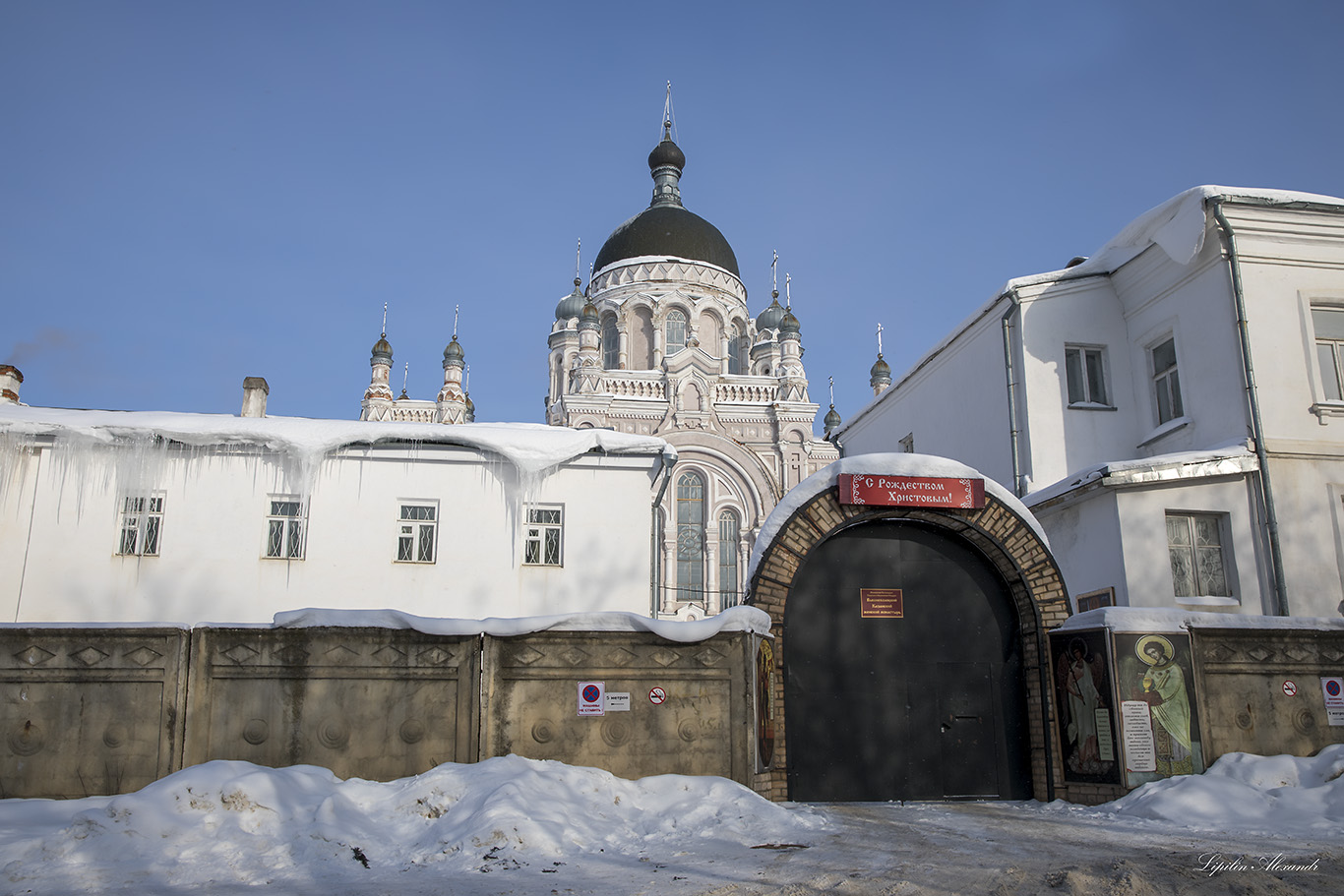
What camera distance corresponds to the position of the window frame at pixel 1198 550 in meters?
13.1

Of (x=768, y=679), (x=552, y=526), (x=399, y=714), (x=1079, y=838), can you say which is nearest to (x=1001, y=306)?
(x=552, y=526)

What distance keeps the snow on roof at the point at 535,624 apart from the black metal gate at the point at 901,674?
0.86 metres

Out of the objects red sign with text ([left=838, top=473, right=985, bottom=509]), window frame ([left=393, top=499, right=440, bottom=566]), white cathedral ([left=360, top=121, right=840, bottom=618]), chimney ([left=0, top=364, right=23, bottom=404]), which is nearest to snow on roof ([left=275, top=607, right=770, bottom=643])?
red sign with text ([left=838, top=473, right=985, bottom=509])

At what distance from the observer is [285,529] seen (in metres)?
15.7

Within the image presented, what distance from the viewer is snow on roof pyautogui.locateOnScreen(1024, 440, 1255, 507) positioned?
12727 mm

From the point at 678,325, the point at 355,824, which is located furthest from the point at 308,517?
the point at 678,325

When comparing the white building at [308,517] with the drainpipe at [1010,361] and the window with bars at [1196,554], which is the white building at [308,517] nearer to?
the drainpipe at [1010,361]

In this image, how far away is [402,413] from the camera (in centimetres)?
4750

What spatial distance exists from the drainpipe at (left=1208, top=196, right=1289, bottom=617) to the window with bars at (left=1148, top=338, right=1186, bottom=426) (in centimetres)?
141

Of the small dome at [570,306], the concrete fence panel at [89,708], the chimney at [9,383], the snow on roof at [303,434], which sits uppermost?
the small dome at [570,306]

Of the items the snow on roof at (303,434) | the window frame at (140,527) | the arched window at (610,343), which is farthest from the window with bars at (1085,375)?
the arched window at (610,343)

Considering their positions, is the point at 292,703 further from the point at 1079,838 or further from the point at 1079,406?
the point at 1079,406

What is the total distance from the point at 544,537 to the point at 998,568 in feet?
28.0

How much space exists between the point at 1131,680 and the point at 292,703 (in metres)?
7.13
